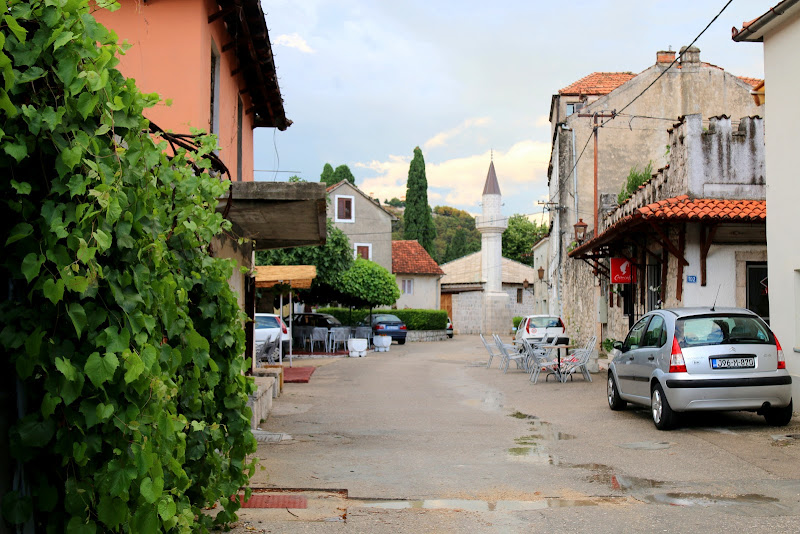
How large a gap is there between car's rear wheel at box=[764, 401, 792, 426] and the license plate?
0.81 metres

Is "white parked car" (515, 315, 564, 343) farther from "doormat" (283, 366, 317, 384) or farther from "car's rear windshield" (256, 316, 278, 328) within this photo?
"car's rear windshield" (256, 316, 278, 328)

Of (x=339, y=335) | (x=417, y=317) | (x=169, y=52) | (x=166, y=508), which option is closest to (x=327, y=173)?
(x=417, y=317)

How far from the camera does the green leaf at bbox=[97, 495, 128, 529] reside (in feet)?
10.8

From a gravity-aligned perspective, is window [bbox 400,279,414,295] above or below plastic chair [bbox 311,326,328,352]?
above

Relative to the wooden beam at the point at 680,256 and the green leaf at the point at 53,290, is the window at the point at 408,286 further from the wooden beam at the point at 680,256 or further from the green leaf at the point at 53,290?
the green leaf at the point at 53,290

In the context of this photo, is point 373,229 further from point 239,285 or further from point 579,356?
point 239,285

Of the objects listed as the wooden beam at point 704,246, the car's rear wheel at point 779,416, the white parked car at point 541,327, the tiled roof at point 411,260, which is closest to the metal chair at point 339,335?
the white parked car at point 541,327

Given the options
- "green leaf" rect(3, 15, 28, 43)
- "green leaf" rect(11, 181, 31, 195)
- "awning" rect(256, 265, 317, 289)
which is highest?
"green leaf" rect(3, 15, 28, 43)

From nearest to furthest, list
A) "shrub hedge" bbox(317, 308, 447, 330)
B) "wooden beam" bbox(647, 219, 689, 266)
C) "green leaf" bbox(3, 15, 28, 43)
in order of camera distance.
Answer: "green leaf" bbox(3, 15, 28, 43)
"wooden beam" bbox(647, 219, 689, 266)
"shrub hedge" bbox(317, 308, 447, 330)

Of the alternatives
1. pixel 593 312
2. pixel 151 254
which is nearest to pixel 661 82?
pixel 593 312

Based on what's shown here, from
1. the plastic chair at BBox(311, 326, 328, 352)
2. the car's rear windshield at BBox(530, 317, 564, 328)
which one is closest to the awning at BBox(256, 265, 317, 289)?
the car's rear windshield at BBox(530, 317, 564, 328)

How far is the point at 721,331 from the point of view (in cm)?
1072

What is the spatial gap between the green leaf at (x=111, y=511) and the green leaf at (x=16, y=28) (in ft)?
6.11

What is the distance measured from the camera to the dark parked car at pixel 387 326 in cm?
3956
